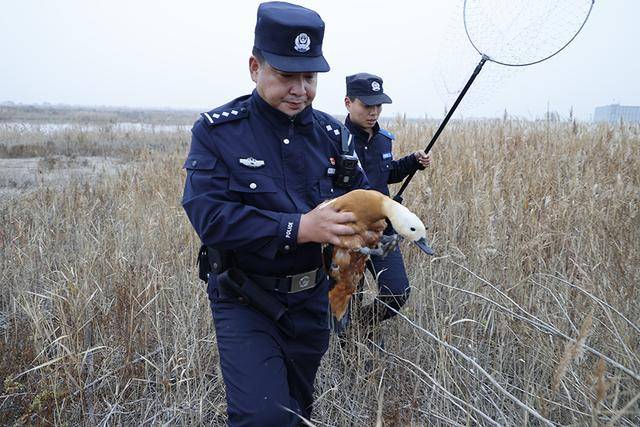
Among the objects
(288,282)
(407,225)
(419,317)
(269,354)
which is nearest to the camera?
(407,225)

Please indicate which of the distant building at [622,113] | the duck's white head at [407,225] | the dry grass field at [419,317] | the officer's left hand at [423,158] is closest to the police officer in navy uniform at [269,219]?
the duck's white head at [407,225]

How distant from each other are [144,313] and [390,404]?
138 cm

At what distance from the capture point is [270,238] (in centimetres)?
161

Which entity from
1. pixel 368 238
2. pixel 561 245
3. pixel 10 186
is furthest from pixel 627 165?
pixel 10 186

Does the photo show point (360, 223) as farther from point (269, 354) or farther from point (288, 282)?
point (269, 354)

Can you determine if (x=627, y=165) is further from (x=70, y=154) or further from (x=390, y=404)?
(x=70, y=154)

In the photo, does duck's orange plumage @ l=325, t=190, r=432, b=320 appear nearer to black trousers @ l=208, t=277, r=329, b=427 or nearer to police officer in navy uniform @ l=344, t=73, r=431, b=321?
black trousers @ l=208, t=277, r=329, b=427

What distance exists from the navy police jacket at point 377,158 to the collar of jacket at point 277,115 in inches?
50.4

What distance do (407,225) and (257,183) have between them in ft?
1.98

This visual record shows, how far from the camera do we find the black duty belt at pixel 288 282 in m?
1.79

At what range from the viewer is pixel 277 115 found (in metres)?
1.83

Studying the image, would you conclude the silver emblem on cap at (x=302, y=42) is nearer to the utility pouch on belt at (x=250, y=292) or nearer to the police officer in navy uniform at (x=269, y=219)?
the police officer in navy uniform at (x=269, y=219)

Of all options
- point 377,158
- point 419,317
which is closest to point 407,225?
point 419,317

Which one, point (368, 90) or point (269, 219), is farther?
point (368, 90)
